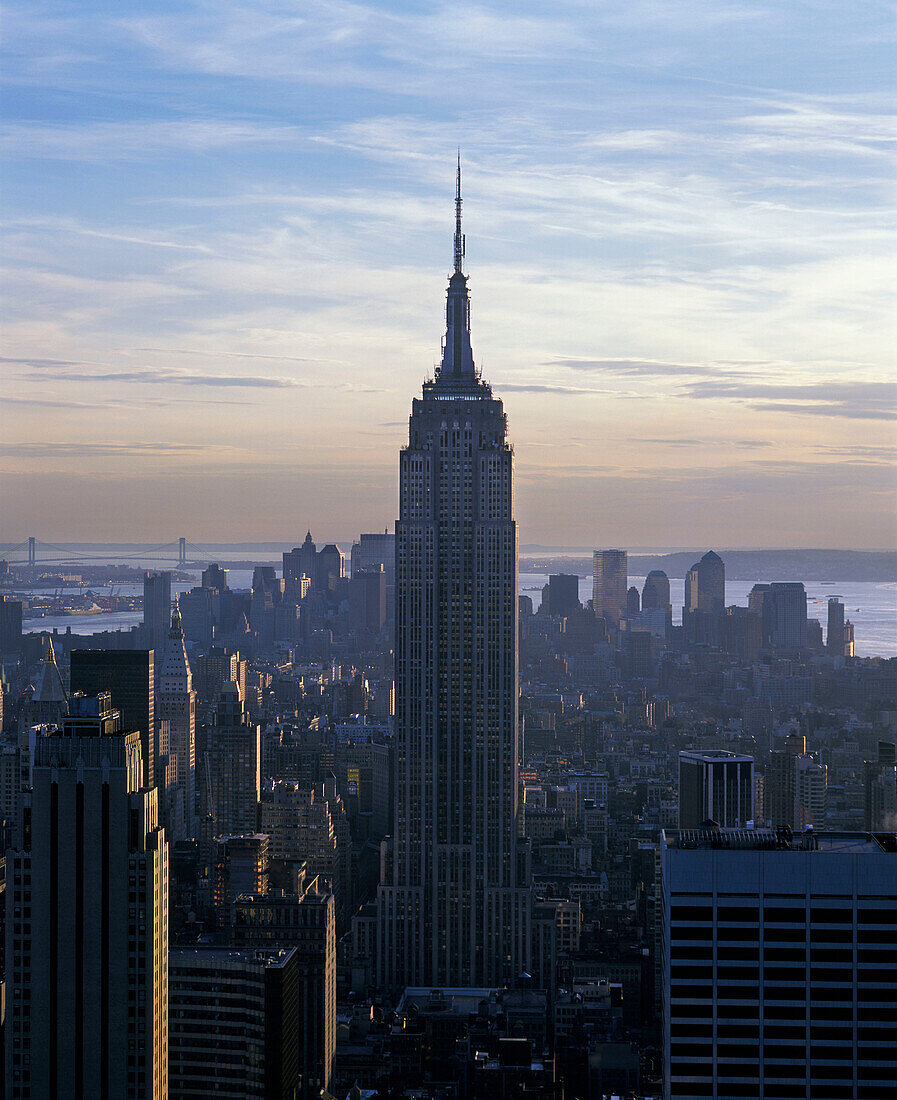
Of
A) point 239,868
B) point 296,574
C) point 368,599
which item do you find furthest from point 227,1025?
point 296,574

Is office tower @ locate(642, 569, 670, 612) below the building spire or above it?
below

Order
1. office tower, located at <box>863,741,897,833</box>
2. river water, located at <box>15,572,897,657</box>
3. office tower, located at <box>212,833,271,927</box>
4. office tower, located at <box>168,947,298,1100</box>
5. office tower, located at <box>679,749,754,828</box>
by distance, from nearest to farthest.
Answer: office tower, located at <box>168,947,298,1100</box>
office tower, located at <box>863,741,897,833</box>
river water, located at <box>15,572,897,657</box>
office tower, located at <box>679,749,754,828</box>
office tower, located at <box>212,833,271,927</box>

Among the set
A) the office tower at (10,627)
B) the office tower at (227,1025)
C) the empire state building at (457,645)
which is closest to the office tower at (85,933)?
the office tower at (227,1025)

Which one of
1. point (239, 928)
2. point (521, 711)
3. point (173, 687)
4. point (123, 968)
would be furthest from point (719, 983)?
point (173, 687)

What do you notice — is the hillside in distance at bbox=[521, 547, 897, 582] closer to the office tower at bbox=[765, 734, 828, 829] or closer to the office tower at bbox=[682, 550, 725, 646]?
the office tower at bbox=[682, 550, 725, 646]

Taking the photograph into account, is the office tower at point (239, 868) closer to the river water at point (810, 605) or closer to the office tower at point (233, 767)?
the office tower at point (233, 767)

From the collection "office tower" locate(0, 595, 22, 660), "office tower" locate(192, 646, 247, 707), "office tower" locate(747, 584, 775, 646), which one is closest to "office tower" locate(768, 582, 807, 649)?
"office tower" locate(747, 584, 775, 646)

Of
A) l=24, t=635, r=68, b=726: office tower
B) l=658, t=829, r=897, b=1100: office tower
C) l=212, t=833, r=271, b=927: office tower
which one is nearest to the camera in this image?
l=658, t=829, r=897, b=1100: office tower
